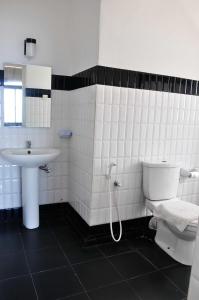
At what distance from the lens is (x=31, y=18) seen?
2410 mm

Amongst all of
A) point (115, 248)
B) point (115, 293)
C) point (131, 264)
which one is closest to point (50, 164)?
point (115, 248)

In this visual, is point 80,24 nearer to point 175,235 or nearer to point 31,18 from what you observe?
point 31,18

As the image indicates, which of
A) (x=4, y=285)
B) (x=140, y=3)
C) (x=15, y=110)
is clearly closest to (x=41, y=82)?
(x=15, y=110)

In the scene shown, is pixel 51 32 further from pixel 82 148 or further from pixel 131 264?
pixel 131 264

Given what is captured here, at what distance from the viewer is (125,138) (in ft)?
7.28

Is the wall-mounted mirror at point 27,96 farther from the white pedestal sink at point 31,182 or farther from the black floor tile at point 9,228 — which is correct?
the black floor tile at point 9,228

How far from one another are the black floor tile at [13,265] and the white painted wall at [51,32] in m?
1.75

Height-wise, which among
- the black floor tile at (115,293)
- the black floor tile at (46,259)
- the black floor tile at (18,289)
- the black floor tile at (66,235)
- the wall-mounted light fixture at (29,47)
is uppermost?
the wall-mounted light fixture at (29,47)

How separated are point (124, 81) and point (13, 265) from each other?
70.0 inches

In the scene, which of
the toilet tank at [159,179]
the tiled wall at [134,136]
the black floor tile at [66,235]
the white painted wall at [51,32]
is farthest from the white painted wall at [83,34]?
the black floor tile at [66,235]

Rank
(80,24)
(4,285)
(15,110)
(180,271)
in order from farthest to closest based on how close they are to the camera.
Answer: (15,110), (80,24), (180,271), (4,285)

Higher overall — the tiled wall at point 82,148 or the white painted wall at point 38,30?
the white painted wall at point 38,30

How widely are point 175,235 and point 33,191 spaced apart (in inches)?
55.5

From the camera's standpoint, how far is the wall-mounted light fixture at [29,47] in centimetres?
236
